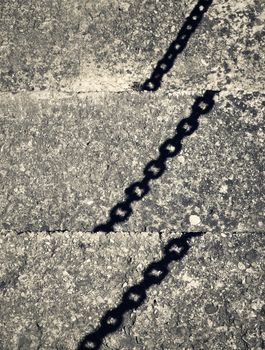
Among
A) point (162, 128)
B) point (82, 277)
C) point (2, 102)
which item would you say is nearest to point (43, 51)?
point (2, 102)

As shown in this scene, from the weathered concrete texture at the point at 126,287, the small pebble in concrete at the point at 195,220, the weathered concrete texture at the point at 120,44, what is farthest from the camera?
the weathered concrete texture at the point at 120,44

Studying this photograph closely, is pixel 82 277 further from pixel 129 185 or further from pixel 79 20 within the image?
pixel 79 20

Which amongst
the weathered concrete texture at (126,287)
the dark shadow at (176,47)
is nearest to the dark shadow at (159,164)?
the weathered concrete texture at (126,287)

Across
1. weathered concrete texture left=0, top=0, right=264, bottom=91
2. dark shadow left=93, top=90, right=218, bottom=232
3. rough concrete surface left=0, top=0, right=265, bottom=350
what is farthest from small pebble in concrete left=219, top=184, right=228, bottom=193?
weathered concrete texture left=0, top=0, right=264, bottom=91

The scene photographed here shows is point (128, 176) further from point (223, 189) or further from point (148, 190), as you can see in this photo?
point (223, 189)

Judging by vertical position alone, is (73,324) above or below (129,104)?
below

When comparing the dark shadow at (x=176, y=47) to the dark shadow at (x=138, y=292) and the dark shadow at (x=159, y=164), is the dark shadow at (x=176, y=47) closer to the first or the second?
the dark shadow at (x=159, y=164)

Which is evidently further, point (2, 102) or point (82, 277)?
point (2, 102)

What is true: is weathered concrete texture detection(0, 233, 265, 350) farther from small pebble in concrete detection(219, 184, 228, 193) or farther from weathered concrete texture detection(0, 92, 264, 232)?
small pebble in concrete detection(219, 184, 228, 193)
